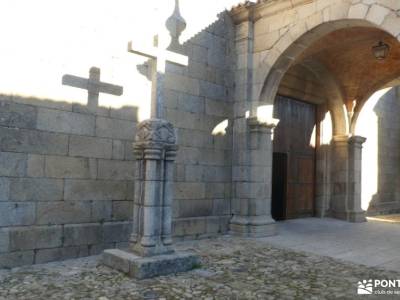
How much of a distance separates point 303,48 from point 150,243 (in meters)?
3.88

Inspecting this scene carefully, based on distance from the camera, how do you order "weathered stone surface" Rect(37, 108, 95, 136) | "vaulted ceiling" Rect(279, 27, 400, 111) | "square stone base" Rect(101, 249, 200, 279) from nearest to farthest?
"square stone base" Rect(101, 249, 200, 279) < "weathered stone surface" Rect(37, 108, 95, 136) < "vaulted ceiling" Rect(279, 27, 400, 111)

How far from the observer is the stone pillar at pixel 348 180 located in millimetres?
8273

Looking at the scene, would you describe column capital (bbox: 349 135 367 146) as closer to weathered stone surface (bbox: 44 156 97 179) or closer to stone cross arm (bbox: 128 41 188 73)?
stone cross arm (bbox: 128 41 188 73)

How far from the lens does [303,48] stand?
6129 millimetres

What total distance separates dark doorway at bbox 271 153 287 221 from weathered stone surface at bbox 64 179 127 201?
3761 millimetres

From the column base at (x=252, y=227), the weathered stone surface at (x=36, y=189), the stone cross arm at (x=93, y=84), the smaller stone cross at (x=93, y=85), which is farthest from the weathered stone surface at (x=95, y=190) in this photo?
the column base at (x=252, y=227)

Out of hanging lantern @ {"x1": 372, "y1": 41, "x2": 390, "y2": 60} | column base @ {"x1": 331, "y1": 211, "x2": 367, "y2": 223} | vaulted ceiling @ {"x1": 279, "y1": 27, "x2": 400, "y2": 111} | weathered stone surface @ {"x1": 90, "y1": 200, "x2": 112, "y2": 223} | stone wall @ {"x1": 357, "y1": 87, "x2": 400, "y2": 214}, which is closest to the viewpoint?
weathered stone surface @ {"x1": 90, "y1": 200, "x2": 112, "y2": 223}

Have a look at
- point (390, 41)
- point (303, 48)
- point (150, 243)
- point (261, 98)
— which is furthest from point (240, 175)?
point (390, 41)

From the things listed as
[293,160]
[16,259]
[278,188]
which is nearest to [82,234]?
[16,259]

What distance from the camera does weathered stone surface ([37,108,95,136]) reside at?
173 inches

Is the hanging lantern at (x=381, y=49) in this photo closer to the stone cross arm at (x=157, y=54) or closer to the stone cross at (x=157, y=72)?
the stone cross arm at (x=157, y=54)

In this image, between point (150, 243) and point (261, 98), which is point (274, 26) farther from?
point (150, 243)

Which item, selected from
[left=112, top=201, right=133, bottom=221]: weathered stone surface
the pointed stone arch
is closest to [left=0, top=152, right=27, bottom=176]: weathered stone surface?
[left=112, top=201, right=133, bottom=221]: weathered stone surface

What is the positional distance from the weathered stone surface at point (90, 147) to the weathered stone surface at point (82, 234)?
0.84m
